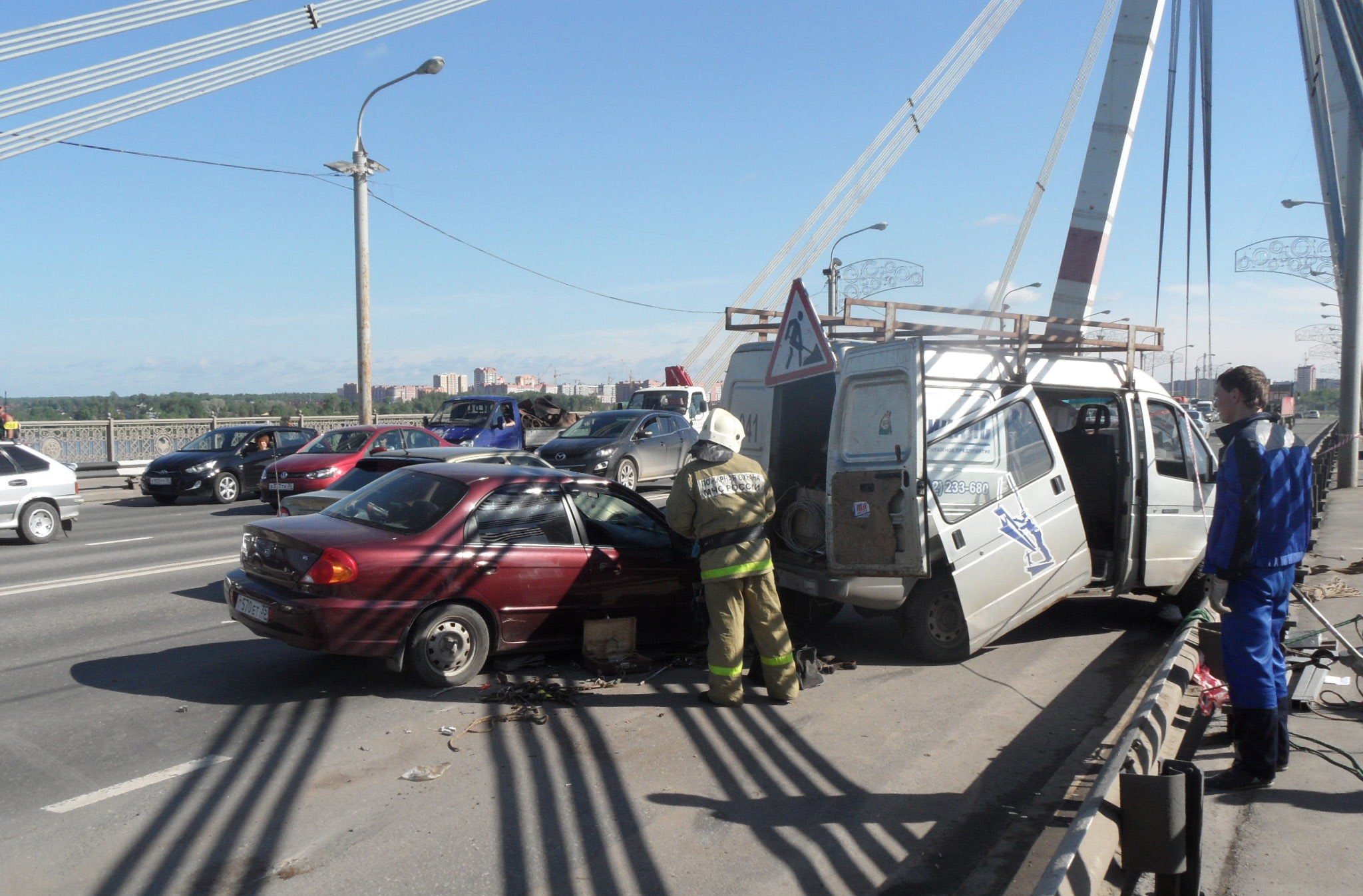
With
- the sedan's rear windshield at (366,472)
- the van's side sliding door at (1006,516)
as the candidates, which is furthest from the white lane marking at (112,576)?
the van's side sliding door at (1006,516)

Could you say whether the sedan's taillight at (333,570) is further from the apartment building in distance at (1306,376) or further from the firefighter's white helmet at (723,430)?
the apartment building in distance at (1306,376)

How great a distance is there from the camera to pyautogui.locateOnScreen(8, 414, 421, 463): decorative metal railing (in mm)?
23453

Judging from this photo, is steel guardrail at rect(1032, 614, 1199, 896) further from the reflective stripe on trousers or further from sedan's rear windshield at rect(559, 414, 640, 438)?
sedan's rear windshield at rect(559, 414, 640, 438)

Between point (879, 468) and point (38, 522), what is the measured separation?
40.8 feet

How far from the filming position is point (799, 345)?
7176mm

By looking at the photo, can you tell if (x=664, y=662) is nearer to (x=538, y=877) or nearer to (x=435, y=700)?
(x=435, y=700)

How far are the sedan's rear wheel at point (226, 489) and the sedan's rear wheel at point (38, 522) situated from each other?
17.0ft

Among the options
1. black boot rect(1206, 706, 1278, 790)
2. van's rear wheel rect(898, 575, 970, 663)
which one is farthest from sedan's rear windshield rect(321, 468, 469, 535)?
black boot rect(1206, 706, 1278, 790)

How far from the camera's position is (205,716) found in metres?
5.88

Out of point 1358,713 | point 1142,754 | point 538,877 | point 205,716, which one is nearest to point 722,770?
point 538,877

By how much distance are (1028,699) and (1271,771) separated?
1.92m

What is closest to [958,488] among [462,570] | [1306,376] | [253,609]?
[462,570]

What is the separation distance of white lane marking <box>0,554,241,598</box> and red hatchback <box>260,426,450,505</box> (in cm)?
341

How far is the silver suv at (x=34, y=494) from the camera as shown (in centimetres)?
1370
